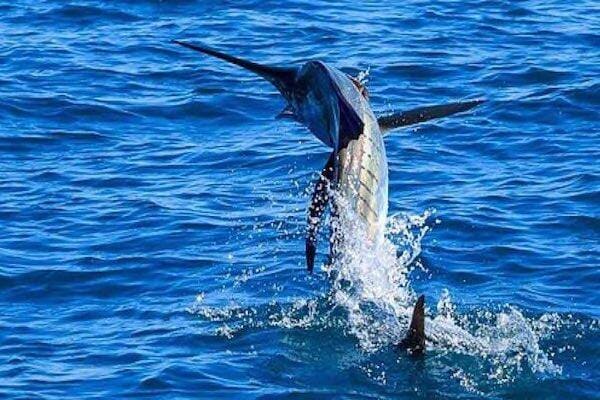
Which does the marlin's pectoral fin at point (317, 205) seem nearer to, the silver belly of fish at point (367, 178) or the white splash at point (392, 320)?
the silver belly of fish at point (367, 178)

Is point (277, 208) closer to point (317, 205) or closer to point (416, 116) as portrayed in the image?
point (416, 116)

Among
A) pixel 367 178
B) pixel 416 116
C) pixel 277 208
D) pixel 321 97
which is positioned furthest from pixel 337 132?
pixel 277 208

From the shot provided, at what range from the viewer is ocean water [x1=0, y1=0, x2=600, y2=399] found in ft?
34.0

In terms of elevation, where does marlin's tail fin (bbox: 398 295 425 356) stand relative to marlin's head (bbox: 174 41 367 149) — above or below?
below

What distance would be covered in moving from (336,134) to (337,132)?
0.18 ft

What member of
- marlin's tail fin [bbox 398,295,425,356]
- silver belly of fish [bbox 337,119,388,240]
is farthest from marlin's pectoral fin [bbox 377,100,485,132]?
marlin's tail fin [bbox 398,295,425,356]

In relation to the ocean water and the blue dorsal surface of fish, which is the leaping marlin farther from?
the ocean water

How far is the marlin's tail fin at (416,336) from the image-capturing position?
9698 millimetres

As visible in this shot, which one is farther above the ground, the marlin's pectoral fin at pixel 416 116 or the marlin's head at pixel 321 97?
the marlin's head at pixel 321 97

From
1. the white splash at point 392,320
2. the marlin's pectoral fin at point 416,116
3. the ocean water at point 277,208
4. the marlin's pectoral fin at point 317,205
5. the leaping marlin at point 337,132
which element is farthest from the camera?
the ocean water at point 277,208

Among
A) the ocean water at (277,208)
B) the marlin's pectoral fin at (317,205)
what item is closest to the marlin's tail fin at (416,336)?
the ocean water at (277,208)

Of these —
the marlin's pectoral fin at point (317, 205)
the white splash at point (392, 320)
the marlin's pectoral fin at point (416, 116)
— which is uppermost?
the marlin's pectoral fin at point (416, 116)

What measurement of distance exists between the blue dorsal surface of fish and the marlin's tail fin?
63 cm

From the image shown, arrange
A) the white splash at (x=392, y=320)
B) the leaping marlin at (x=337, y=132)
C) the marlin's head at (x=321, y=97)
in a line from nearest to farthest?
the marlin's head at (x=321, y=97) → the leaping marlin at (x=337, y=132) → the white splash at (x=392, y=320)
